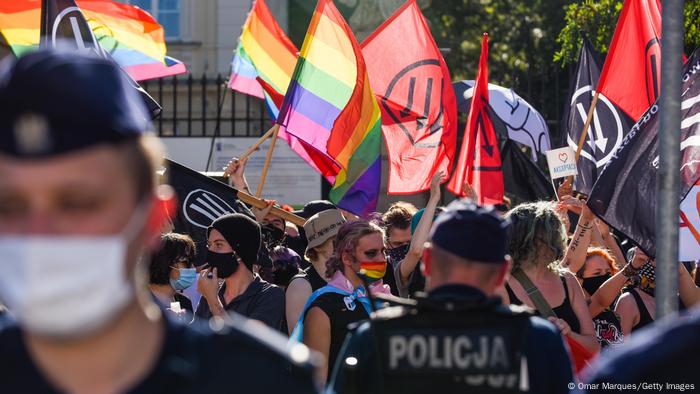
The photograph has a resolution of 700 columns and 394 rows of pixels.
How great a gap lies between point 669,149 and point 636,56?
4994mm

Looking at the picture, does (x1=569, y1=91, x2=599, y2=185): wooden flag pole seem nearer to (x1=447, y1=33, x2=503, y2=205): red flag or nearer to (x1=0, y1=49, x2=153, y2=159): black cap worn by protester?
(x1=447, y1=33, x2=503, y2=205): red flag

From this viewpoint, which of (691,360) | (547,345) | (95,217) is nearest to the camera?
(95,217)

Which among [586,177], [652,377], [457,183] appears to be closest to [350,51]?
[457,183]

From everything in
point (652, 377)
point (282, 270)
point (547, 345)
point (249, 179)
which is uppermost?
point (652, 377)

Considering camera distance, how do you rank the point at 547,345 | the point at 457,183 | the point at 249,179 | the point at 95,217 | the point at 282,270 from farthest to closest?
the point at 249,179
the point at 457,183
the point at 282,270
the point at 547,345
the point at 95,217

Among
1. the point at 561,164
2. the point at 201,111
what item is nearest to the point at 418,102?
the point at 561,164

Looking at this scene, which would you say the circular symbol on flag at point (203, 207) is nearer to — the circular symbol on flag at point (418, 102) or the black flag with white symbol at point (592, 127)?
the circular symbol on flag at point (418, 102)

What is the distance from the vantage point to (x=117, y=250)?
79.4 inches

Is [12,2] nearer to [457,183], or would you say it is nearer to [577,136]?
[457,183]

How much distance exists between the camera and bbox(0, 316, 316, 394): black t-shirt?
2.07m

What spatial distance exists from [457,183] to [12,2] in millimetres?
4025

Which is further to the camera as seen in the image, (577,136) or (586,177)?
(577,136)

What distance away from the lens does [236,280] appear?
657cm

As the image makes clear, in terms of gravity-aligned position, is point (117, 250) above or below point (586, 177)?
above
